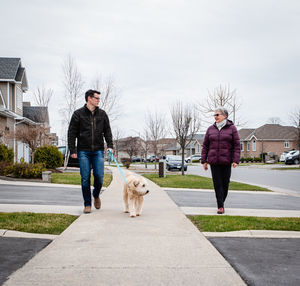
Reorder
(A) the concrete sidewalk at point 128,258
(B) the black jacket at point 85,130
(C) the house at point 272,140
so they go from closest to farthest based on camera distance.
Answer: (A) the concrete sidewalk at point 128,258 < (B) the black jacket at point 85,130 < (C) the house at point 272,140

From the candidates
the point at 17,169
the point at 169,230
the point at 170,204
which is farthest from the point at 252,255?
the point at 17,169

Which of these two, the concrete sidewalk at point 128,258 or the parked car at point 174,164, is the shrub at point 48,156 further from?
the concrete sidewalk at point 128,258

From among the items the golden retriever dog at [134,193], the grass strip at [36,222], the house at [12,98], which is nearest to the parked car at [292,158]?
the house at [12,98]

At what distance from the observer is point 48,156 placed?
18766mm

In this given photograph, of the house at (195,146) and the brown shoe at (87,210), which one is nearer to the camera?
the brown shoe at (87,210)

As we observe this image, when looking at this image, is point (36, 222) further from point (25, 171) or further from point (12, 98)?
point (12, 98)

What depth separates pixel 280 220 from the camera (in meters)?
5.69

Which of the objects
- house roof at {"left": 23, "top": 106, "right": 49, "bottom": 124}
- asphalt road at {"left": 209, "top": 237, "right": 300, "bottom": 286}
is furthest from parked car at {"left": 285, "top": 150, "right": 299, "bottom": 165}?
asphalt road at {"left": 209, "top": 237, "right": 300, "bottom": 286}

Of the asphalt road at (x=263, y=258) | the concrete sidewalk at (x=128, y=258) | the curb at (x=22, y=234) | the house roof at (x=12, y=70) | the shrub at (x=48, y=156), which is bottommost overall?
the asphalt road at (x=263, y=258)

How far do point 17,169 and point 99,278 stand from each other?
10.9m

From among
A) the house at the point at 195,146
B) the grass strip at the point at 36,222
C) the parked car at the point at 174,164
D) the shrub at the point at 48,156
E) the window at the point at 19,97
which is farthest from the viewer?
the house at the point at 195,146

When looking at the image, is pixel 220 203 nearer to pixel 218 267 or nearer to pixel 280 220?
pixel 280 220

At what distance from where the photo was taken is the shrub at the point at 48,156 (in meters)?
18.7

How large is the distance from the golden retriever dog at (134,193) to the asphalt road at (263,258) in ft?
4.72
